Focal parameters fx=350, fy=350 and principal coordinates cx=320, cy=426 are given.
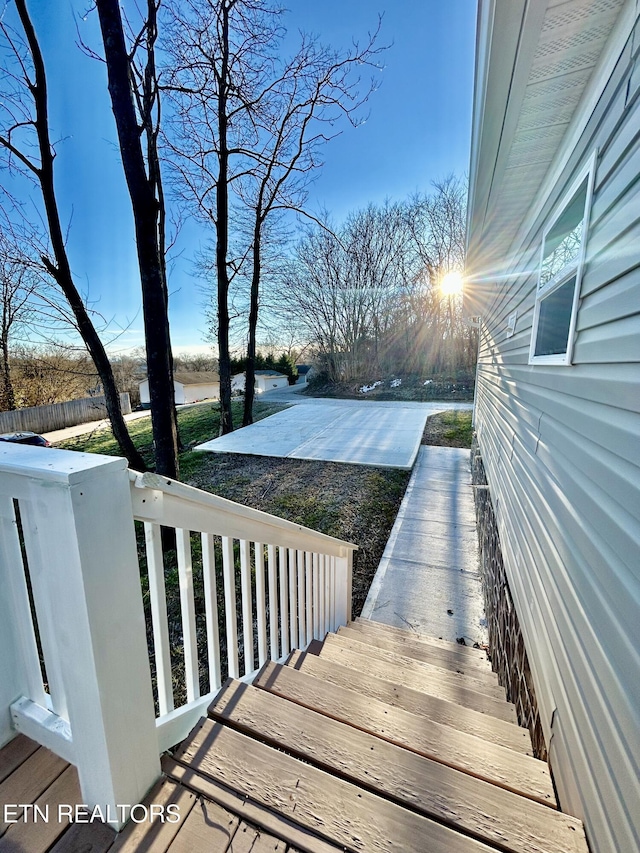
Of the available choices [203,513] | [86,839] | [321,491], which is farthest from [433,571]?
[86,839]

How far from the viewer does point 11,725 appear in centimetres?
106

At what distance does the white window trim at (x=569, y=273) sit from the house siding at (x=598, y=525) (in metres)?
0.04

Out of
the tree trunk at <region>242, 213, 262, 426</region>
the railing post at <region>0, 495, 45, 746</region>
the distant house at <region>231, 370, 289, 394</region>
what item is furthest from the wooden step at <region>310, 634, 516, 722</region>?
the distant house at <region>231, 370, 289, 394</region>

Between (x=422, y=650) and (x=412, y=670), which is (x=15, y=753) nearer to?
(x=412, y=670)

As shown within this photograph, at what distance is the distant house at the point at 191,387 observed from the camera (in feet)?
84.6

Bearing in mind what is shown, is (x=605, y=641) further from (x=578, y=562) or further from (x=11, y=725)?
(x=11, y=725)

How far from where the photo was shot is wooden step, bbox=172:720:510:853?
888 mm

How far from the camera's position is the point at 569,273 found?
179 centimetres

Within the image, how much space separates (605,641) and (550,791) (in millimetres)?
593

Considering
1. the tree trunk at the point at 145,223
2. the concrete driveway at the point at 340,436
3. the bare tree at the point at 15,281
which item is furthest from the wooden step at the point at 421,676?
the bare tree at the point at 15,281

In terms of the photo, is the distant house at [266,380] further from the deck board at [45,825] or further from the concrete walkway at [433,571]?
the deck board at [45,825]

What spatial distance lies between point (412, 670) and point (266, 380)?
26.5 m

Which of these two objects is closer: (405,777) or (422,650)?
(405,777)

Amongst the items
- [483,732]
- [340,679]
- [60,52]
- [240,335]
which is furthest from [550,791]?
[240,335]
